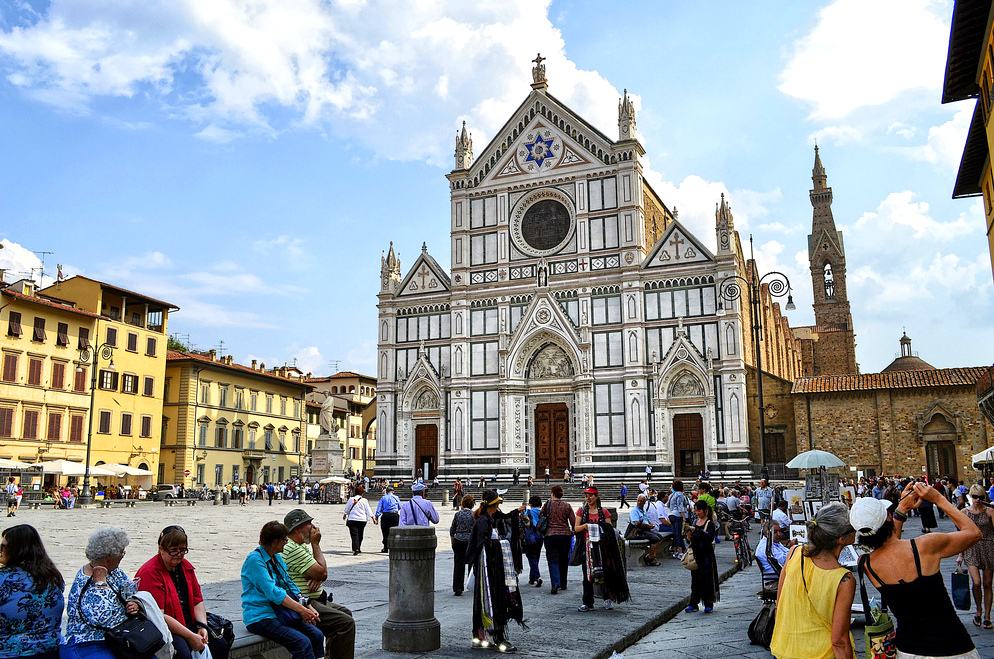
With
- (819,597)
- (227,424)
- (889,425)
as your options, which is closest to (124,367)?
(227,424)

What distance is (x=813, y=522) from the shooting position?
4320 mm

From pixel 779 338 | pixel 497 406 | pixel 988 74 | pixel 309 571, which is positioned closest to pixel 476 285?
pixel 497 406

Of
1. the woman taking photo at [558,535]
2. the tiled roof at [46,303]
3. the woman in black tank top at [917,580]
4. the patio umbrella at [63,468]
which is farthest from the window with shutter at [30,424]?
the woman in black tank top at [917,580]

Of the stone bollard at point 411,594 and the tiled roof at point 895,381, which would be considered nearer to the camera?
the stone bollard at point 411,594

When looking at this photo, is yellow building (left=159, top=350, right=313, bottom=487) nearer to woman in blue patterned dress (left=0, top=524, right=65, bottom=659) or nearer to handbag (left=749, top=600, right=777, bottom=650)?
handbag (left=749, top=600, right=777, bottom=650)

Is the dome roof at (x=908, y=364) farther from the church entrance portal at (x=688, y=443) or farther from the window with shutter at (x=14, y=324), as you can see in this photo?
the window with shutter at (x=14, y=324)

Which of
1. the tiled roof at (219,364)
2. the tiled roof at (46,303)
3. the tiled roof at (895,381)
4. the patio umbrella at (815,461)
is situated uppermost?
the tiled roof at (46,303)

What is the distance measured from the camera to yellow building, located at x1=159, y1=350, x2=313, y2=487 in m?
46.1

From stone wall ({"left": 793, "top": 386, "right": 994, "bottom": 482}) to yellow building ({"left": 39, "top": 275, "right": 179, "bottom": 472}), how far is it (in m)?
33.4

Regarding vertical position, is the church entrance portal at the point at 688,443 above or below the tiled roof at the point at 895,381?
below

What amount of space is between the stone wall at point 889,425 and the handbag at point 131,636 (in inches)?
1251

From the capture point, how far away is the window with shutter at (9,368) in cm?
3619

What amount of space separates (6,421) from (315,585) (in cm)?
3624

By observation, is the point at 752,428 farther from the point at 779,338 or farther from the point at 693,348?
the point at 779,338
